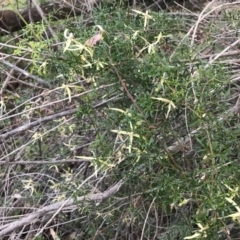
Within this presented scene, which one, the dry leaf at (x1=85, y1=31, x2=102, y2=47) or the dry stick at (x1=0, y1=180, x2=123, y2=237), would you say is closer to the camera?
the dry leaf at (x1=85, y1=31, x2=102, y2=47)

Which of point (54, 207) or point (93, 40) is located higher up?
point (93, 40)

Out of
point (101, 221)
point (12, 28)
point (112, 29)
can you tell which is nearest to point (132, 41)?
point (112, 29)

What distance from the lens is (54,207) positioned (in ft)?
5.57

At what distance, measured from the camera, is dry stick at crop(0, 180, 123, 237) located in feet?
5.34

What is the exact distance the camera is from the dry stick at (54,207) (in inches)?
64.1

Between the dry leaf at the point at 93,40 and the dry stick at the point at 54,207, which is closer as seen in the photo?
the dry leaf at the point at 93,40

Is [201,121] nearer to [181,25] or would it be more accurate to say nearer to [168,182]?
[168,182]

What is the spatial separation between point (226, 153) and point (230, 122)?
27 centimetres

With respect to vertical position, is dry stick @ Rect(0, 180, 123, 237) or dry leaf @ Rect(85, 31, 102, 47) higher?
dry leaf @ Rect(85, 31, 102, 47)

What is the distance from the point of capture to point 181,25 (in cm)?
174

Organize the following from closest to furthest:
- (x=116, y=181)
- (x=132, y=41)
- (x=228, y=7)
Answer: (x=132, y=41) → (x=116, y=181) → (x=228, y=7)

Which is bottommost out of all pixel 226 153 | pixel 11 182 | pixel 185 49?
pixel 11 182

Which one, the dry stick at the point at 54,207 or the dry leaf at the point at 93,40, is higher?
the dry leaf at the point at 93,40

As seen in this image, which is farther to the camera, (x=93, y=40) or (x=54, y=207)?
(x=54, y=207)
